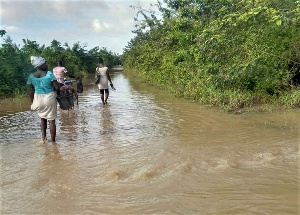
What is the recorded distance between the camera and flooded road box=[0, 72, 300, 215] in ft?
11.2

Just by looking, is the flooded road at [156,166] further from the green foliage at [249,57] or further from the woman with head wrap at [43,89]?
the green foliage at [249,57]

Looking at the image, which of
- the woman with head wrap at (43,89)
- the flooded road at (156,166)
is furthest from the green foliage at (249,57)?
the woman with head wrap at (43,89)

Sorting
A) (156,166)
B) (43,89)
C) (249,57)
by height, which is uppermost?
(249,57)

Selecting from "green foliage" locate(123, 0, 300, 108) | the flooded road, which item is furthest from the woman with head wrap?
"green foliage" locate(123, 0, 300, 108)

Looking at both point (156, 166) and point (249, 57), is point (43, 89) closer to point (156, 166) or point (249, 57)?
point (156, 166)

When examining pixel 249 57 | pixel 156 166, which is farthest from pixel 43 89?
pixel 249 57

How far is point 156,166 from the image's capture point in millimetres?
4621

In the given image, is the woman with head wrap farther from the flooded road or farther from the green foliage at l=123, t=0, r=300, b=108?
the green foliage at l=123, t=0, r=300, b=108

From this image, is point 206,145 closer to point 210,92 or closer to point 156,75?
point 210,92

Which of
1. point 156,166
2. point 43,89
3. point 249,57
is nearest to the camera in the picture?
point 156,166

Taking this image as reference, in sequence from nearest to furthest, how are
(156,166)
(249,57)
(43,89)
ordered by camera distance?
(156,166) → (43,89) → (249,57)

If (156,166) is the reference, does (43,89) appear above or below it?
above

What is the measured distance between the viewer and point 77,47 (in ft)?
122

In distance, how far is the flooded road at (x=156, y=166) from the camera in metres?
3.43
